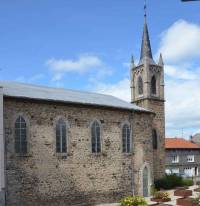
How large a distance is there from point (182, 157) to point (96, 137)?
98.9 ft

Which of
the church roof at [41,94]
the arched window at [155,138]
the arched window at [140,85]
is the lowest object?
the arched window at [155,138]

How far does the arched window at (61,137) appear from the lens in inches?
881

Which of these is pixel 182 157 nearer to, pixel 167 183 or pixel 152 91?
pixel 152 91

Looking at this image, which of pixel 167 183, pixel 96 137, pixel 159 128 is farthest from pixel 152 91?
pixel 96 137

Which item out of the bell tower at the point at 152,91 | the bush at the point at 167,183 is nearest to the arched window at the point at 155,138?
the bell tower at the point at 152,91

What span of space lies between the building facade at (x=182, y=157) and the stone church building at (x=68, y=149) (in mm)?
22205

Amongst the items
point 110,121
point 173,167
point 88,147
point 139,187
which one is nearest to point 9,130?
point 88,147

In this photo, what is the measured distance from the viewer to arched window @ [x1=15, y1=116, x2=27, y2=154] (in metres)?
20.5

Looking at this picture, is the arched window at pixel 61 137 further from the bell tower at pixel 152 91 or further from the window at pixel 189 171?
the window at pixel 189 171

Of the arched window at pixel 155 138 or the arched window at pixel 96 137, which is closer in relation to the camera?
the arched window at pixel 96 137

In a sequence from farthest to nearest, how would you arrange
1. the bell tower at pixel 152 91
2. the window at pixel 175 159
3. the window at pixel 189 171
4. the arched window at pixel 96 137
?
the window at pixel 189 171 → the window at pixel 175 159 → the bell tower at pixel 152 91 → the arched window at pixel 96 137

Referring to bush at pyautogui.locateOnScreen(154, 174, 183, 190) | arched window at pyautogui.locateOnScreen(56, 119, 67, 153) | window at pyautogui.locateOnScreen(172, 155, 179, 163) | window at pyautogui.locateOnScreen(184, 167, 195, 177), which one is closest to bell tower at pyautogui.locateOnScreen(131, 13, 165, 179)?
bush at pyautogui.locateOnScreen(154, 174, 183, 190)

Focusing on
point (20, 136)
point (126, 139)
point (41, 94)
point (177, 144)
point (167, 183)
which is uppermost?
point (41, 94)

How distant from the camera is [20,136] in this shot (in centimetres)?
2062
